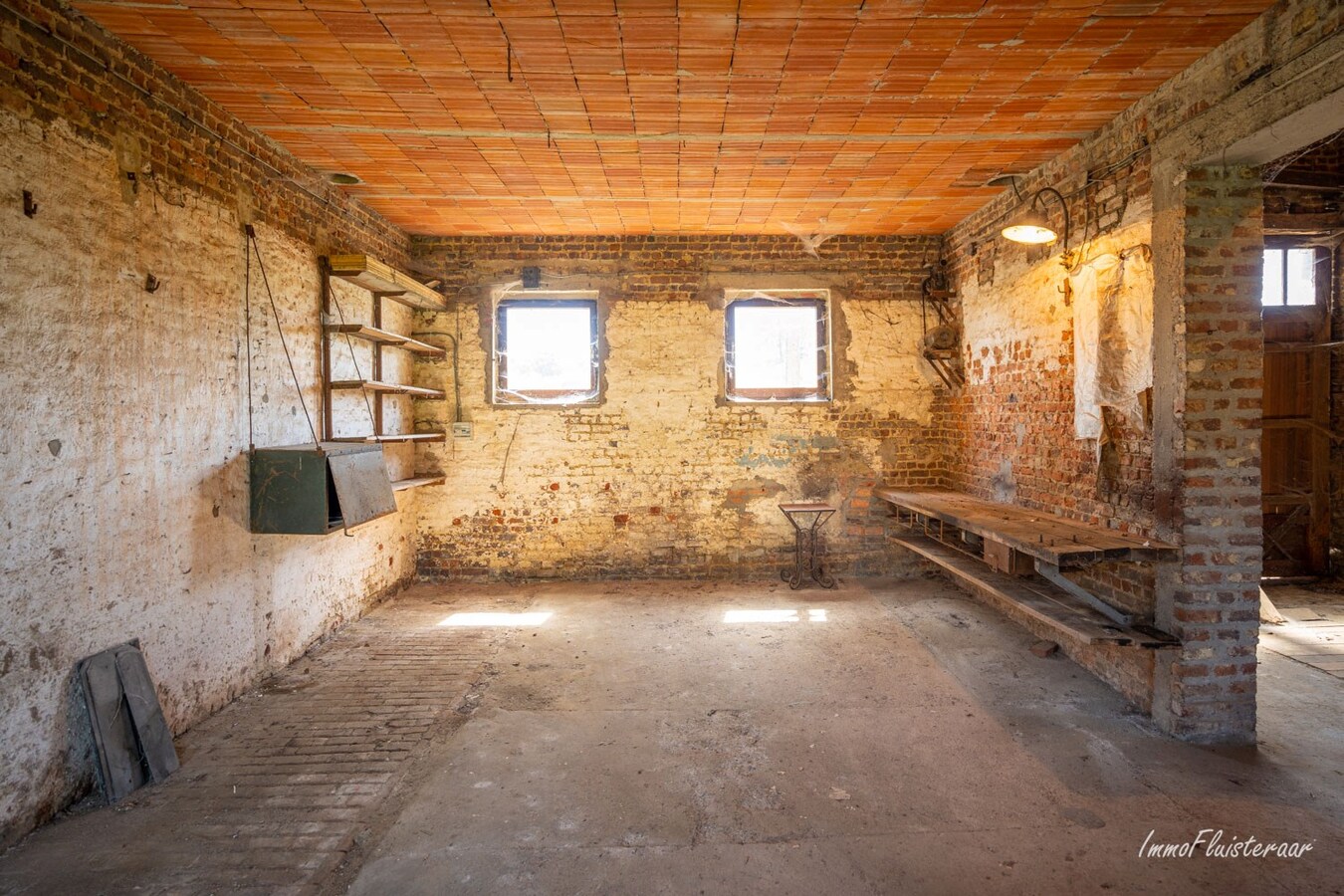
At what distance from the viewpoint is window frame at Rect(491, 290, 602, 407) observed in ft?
19.5

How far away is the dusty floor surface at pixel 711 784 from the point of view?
218 cm

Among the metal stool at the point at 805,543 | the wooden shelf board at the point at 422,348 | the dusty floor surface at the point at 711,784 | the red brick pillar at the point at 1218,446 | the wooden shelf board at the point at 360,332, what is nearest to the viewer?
the dusty floor surface at the point at 711,784

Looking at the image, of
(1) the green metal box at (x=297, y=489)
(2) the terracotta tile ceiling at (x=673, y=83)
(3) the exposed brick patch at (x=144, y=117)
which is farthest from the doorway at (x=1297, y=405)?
(3) the exposed brick patch at (x=144, y=117)

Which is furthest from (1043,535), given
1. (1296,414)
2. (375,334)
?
(375,334)

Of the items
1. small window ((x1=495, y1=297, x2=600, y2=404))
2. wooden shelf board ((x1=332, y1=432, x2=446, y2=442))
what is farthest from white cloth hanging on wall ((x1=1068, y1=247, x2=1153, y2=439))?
wooden shelf board ((x1=332, y1=432, x2=446, y2=442))

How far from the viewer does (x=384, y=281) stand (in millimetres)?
4789

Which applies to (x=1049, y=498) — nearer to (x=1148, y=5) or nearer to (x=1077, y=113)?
(x=1077, y=113)

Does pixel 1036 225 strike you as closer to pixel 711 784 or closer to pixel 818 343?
pixel 818 343

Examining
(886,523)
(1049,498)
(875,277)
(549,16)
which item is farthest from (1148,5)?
(886,523)

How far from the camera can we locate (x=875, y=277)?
236 inches

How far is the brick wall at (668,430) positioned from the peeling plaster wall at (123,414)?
1959 millimetres

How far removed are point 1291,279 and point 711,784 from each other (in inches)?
278

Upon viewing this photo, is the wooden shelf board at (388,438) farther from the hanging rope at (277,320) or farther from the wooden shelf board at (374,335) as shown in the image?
the wooden shelf board at (374,335)

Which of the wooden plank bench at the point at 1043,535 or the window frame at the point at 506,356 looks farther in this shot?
the window frame at the point at 506,356
